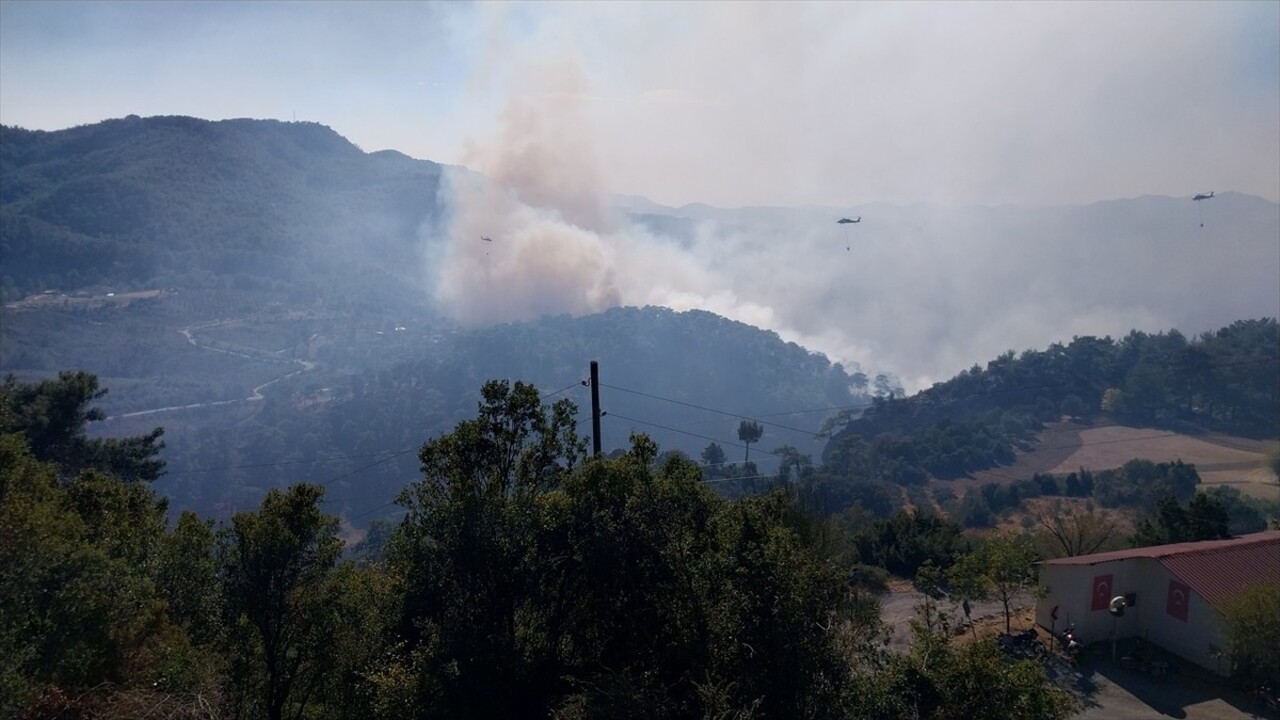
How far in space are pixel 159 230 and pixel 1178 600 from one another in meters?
182

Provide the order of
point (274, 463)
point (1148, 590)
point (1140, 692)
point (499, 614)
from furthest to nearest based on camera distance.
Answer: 1. point (274, 463)
2. point (1148, 590)
3. point (1140, 692)
4. point (499, 614)

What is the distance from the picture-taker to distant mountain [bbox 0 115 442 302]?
14888cm

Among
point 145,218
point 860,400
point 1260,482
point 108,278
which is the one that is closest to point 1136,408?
point 1260,482

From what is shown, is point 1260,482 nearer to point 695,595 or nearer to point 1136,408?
point 1136,408

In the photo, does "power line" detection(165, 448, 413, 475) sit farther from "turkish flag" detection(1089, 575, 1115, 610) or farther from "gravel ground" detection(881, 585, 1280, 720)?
"gravel ground" detection(881, 585, 1280, 720)

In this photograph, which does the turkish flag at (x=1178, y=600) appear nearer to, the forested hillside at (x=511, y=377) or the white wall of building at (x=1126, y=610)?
the white wall of building at (x=1126, y=610)

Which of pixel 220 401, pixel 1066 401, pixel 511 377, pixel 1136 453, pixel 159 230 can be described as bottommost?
pixel 1136 453

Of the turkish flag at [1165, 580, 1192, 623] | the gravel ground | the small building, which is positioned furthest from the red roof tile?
the gravel ground

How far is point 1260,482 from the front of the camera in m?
52.7

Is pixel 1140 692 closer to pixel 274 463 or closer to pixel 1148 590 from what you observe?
pixel 1148 590

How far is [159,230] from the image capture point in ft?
545

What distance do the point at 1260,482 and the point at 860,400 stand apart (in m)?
68.1

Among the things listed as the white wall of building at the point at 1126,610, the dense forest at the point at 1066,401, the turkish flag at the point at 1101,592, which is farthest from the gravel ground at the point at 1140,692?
the dense forest at the point at 1066,401

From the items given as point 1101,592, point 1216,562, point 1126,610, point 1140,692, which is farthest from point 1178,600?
point 1140,692
